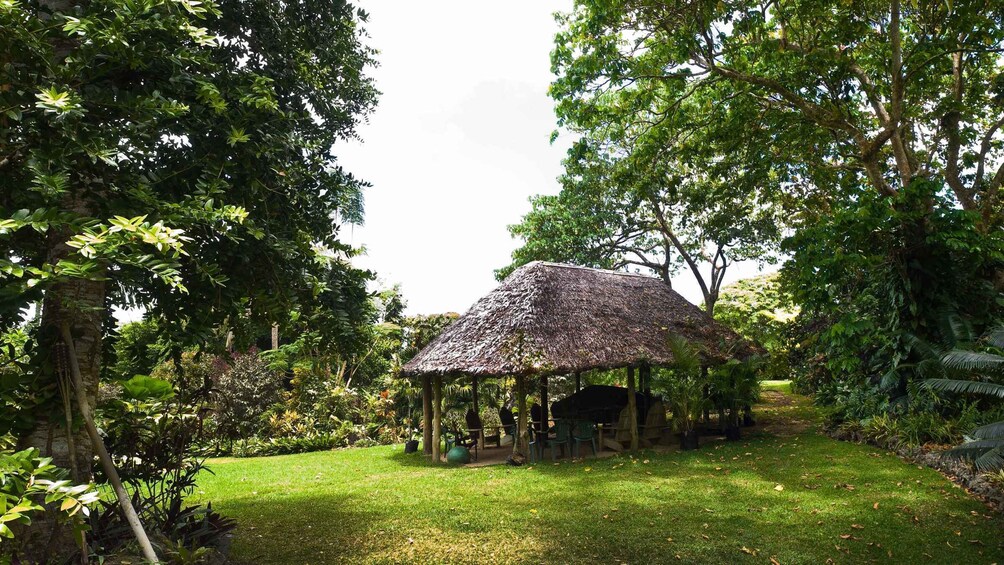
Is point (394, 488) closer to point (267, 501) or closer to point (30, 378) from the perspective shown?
point (267, 501)

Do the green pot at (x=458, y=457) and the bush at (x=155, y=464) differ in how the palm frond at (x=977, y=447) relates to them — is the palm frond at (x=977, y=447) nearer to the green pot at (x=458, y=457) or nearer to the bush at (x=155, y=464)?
the bush at (x=155, y=464)

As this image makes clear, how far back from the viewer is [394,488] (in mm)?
9383

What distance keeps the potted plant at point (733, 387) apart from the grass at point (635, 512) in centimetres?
122

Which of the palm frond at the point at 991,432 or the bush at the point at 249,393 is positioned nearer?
the palm frond at the point at 991,432

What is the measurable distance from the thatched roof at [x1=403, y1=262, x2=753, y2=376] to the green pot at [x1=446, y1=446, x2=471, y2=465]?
1.78 meters

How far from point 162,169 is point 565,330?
8020mm

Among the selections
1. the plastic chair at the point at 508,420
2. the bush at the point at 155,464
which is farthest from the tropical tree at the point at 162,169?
the plastic chair at the point at 508,420

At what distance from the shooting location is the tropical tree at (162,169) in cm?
333

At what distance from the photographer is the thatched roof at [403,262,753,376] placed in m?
10.6

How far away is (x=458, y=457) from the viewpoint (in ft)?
38.1

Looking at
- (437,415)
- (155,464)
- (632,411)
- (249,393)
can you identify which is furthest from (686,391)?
(249,393)

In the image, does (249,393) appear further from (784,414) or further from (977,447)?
(977,447)

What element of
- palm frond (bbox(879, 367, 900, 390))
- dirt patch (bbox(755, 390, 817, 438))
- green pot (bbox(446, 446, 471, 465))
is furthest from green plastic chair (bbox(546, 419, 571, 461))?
palm frond (bbox(879, 367, 900, 390))

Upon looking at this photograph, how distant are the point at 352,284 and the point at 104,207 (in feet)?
8.56
